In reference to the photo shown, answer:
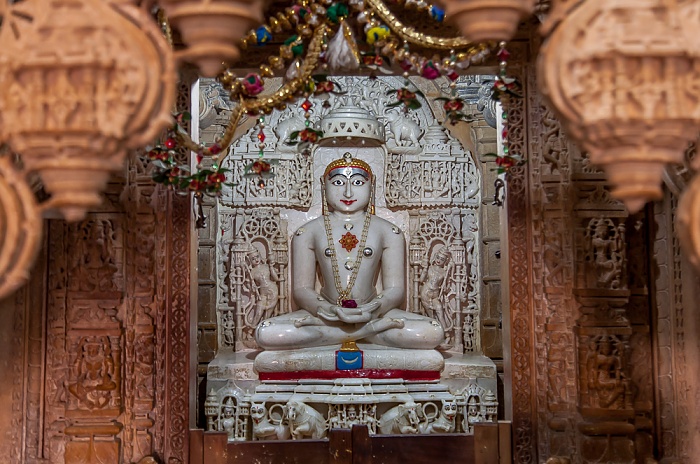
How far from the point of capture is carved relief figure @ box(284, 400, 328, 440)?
6797 mm

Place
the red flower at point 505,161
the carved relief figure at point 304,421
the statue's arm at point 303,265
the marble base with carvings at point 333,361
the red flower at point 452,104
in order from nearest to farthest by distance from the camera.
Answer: the red flower at point 452,104
the red flower at point 505,161
the carved relief figure at point 304,421
the marble base with carvings at point 333,361
the statue's arm at point 303,265

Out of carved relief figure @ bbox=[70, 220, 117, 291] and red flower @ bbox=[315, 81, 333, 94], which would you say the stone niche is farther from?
red flower @ bbox=[315, 81, 333, 94]

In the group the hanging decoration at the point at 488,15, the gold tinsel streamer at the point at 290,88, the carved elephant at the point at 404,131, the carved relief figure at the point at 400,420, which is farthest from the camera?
the carved elephant at the point at 404,131

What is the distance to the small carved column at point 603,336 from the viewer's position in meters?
5.93

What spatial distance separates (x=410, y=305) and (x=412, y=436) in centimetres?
301

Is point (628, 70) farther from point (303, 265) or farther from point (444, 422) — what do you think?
point (303, 265)

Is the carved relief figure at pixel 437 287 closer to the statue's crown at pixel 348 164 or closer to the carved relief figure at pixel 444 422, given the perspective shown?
the statue's crown at pixel 348 164

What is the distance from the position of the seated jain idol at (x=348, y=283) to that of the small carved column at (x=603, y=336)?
1.91 m

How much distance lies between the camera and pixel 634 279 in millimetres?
6180

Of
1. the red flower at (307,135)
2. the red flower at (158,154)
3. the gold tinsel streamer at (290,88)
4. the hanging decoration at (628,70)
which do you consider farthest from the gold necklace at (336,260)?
the hanging decoration at (628,70)

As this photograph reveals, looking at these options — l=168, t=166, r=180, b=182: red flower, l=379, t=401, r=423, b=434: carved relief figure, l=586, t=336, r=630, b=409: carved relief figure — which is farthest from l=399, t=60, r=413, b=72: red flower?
l=379, t=401, r=423, b=434: carved relief figure

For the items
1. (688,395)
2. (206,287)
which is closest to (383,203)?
(206,287)

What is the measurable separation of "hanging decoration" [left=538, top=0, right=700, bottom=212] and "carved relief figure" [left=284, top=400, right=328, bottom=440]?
4471 millimetres

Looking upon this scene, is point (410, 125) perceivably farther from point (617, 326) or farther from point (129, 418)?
point (129, 418)
